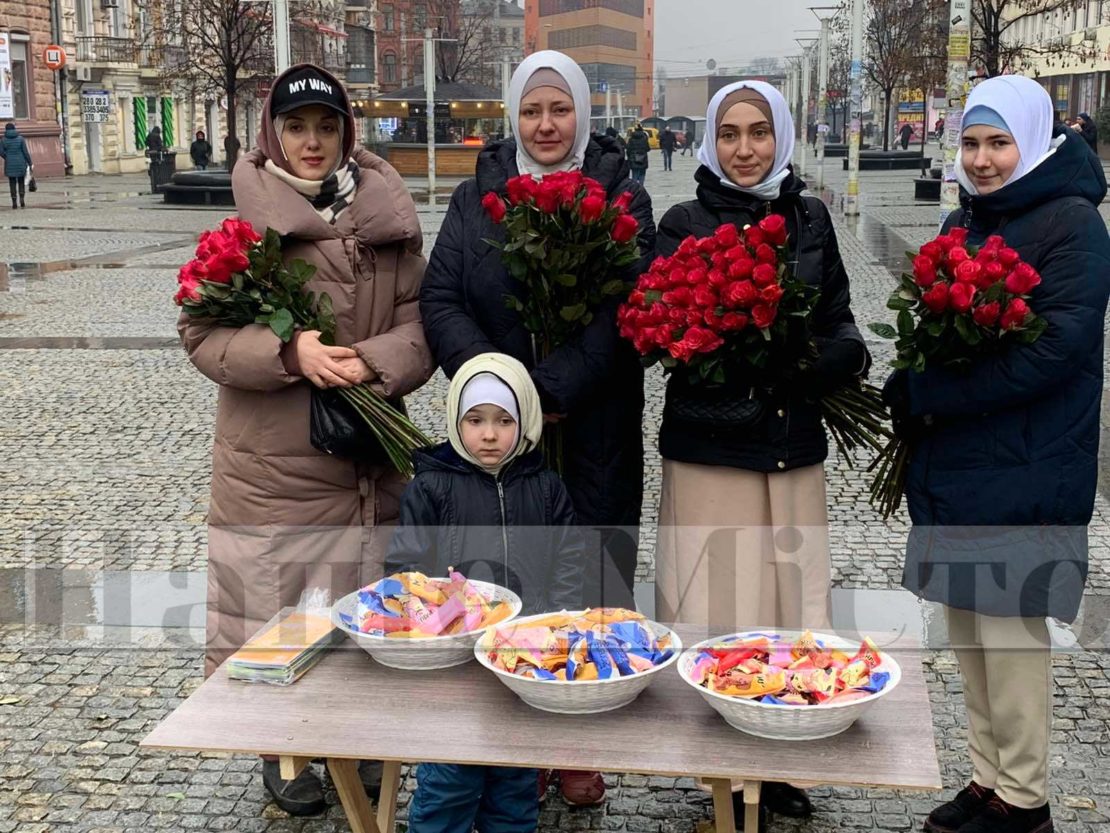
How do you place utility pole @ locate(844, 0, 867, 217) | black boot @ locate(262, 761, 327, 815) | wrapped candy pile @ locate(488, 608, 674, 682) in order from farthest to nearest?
utility pole @ locate(844, 0, 867, 217), black boot @ locate(262, 761, 327, 815), wrapped candy pile @ locate(488, 608, 674, 682)

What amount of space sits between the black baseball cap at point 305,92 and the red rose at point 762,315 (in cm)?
133

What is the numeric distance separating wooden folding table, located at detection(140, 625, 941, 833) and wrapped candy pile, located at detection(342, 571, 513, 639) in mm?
102

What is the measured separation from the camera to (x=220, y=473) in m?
4.14

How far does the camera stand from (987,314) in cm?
335

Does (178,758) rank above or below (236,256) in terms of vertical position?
below

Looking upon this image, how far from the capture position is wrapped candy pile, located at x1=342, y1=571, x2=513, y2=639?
3.27 metres

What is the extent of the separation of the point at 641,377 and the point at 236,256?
1307 millimetres

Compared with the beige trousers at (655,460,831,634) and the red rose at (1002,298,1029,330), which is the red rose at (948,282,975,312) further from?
the beige trousers at (655,460,831,634)

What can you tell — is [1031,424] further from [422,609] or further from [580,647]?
[422,609]

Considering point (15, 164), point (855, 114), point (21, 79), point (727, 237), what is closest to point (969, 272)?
point (727, 237)

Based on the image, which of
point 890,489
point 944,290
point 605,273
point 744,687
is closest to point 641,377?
point 605,273

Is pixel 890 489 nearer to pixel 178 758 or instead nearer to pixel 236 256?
pixel 236 256

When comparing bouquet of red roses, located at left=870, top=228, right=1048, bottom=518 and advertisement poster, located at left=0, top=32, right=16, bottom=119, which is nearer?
bouquet of red roses, located at left=870, top=228, right=1048, bottom=518

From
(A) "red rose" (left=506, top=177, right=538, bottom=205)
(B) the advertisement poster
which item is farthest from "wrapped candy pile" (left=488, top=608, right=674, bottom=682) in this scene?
(B) the advertisement poster
